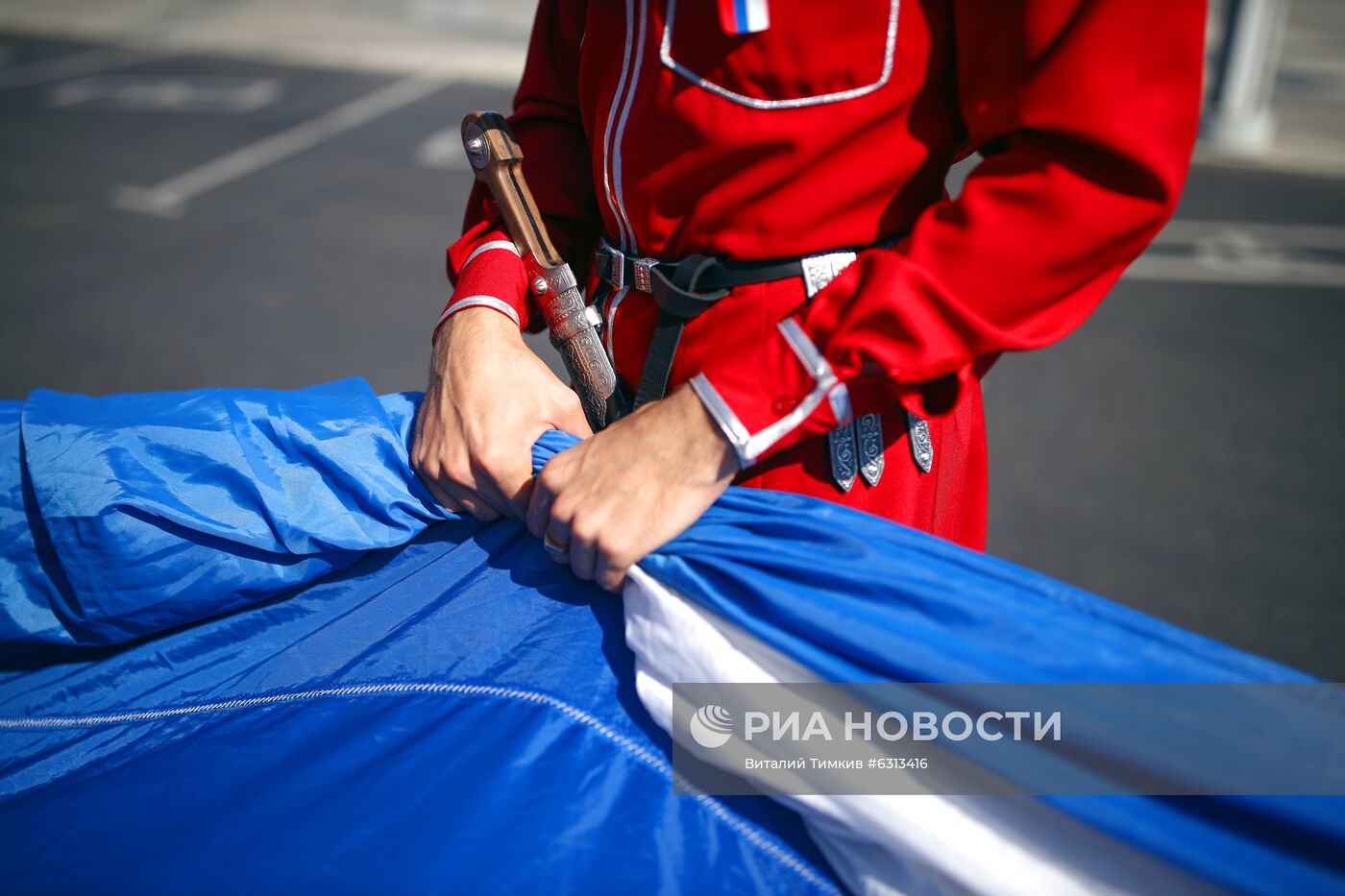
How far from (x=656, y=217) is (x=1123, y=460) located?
349cm

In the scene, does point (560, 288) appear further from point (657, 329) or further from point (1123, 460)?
point (1123, 460)

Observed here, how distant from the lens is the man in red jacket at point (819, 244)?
0.94m

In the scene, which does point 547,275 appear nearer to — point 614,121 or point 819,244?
point 614,121

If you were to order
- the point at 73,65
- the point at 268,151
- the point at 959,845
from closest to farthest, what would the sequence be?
1. the point at 959,845
2. the point at 268,151
3. the point at 73,65

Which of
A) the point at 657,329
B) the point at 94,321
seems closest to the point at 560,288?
the point at 657,329

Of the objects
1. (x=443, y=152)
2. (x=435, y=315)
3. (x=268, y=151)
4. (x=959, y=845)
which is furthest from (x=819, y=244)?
(x=268, y=151)

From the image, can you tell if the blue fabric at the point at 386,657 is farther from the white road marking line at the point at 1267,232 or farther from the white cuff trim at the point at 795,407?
the white road marking line at the point at 1267,232

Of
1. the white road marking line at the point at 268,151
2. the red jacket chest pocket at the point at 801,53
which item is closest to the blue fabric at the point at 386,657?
the red jacket chest pocket at the point at 801,53

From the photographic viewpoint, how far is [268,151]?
809 centimetres

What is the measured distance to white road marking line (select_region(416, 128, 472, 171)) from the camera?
7.82 metres

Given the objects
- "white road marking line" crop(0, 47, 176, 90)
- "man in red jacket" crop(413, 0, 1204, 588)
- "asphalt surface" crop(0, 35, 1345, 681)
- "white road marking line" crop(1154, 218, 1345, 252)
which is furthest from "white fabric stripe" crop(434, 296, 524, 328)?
"white road marking line" crop(0, 47, 176, 90)

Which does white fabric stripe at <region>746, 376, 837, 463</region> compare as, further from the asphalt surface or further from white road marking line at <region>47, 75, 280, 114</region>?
white road marking line at <region>47, 75, 280, 114</region>

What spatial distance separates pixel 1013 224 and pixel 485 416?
0.64 m

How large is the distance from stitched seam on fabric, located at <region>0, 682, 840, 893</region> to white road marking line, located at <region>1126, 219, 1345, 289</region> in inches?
227
